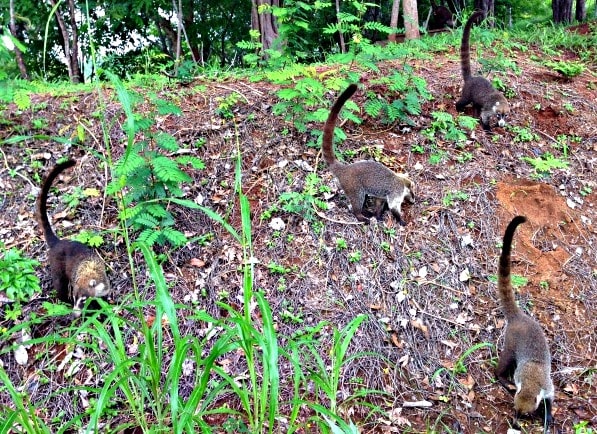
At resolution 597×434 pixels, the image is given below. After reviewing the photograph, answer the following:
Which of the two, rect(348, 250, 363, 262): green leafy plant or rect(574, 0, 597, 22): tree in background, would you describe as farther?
rect(574, 0, 597, 22): tree in background

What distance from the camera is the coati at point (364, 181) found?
176 inches

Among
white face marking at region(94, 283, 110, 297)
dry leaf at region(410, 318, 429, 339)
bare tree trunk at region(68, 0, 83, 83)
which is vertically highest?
bare tree trunk at region(68, 0, 83, 83)

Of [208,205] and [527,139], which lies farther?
[527,139]

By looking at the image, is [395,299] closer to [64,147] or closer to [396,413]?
[396,413]

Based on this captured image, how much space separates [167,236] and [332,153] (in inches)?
66.3

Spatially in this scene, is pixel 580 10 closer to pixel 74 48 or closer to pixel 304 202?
pixel 304 202

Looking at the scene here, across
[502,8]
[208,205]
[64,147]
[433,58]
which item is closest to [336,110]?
[208,205]

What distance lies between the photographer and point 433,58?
286 inches

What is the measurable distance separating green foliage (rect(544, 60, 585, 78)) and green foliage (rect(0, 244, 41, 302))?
683 cm

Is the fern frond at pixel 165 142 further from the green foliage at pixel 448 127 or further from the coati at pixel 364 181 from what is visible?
the green foliage at pixel 448 127

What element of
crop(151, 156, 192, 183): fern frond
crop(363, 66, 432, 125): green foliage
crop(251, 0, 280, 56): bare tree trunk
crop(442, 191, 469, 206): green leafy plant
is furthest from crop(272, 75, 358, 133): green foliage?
crop(251, 0, 280, 56): bare tree trunk

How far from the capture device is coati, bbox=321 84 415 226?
4480mm

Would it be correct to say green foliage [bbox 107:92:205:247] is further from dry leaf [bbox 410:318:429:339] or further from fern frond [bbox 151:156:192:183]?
dry leaf [bbox 410:318:429:339]

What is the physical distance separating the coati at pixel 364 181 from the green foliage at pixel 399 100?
36.7 inches
